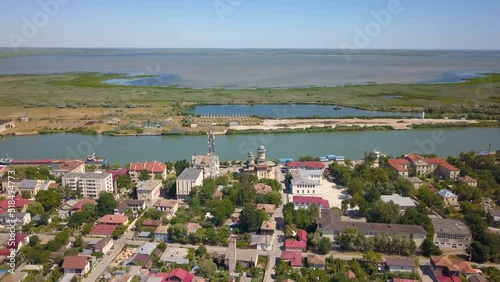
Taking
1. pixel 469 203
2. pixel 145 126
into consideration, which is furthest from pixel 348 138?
pixel 145 126

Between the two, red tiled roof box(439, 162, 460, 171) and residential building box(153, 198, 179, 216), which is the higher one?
red tiled roof box(439, 162, 460, 171)

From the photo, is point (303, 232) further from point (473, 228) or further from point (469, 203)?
point (469, 203)

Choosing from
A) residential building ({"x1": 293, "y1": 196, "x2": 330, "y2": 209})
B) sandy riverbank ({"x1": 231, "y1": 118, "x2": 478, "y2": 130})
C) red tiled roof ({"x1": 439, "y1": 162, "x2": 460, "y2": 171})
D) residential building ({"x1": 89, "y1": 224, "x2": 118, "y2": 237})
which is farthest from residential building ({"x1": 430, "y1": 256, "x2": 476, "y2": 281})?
sandy riverbank ({"x1": 231, "y1": 118, "x2": 478, "y2": 130})

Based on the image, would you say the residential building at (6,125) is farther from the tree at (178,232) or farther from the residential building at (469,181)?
the residential building at (469,181)

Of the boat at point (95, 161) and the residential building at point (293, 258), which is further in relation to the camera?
the boat at point (95, 161)

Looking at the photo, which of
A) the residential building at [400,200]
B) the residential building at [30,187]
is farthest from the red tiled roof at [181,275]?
the residential building at [30,187]

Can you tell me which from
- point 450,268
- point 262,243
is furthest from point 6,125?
point 450,268

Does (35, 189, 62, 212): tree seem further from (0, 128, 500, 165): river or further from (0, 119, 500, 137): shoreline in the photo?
(0, 119, 500, 137): shoreline
